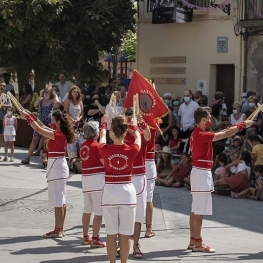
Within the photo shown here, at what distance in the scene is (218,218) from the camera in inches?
533

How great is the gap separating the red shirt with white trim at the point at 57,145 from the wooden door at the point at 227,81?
11.7m

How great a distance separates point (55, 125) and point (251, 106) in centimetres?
781

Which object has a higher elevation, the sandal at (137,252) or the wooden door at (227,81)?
the wooden door at (227,81)

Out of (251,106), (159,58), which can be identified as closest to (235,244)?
(251,106)

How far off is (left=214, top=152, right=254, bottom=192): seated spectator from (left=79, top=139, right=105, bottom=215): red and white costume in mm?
5283

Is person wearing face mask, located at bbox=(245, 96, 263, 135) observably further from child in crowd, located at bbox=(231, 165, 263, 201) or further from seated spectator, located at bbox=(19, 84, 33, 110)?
seated spectator, located at bbox=(19, 84, 33, 110)

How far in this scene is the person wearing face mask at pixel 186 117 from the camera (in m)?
19.7

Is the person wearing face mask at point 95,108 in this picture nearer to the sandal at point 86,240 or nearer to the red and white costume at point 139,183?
the sandal at point 86,240

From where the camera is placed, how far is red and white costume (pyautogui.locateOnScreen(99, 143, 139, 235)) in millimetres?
9289

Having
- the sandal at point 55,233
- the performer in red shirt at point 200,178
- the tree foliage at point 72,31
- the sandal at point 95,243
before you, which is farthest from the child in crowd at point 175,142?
the sandal at point 95,243

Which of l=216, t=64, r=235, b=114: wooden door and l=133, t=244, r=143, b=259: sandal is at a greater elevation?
l=216, t=64, r=235, b=114: wooden door

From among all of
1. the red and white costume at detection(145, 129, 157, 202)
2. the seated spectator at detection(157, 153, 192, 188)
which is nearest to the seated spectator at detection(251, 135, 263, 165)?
the seated spectator at detection(157, 153, 192, 188)

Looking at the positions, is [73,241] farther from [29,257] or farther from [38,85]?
[38,85]

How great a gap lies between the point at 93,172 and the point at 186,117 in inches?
353
